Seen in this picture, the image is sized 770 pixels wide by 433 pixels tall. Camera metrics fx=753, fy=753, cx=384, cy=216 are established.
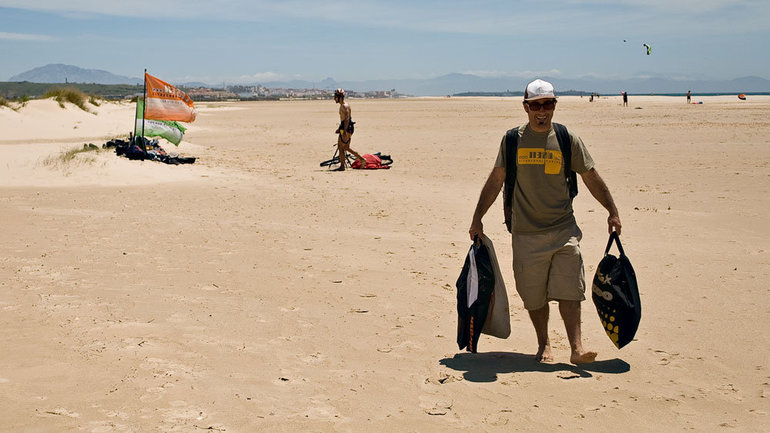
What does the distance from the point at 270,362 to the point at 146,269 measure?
9.67 ft

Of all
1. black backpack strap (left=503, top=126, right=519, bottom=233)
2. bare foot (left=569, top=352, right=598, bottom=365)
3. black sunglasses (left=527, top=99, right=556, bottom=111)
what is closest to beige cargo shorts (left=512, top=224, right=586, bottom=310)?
black backpack strap (left=503, top=126, right=519, bottom=233)

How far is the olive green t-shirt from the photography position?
15.4 feet

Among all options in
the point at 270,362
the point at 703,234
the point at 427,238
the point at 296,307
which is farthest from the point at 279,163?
the point at 270,362

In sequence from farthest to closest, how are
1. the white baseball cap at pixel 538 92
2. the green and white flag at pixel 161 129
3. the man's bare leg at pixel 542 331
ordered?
the green and white flag at pixel 161 129 < the man's bare leg at pixel 542 331 < the white baseball cap at pixel 538 92

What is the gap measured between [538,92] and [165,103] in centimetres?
1404

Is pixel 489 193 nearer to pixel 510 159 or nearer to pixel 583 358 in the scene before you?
pixel 510 159

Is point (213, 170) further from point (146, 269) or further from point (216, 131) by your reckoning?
point (216, 131)

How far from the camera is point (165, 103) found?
1723 cm

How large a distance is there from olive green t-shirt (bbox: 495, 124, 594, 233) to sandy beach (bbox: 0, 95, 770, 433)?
98 cm

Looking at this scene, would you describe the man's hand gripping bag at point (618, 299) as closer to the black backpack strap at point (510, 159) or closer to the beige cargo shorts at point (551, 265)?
the beige cargo shorts at point (551, 265)

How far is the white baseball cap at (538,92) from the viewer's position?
464 cm

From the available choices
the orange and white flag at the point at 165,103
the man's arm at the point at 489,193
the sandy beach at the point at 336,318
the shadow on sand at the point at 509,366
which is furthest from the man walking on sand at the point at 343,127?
the shadow on sand at the point at 509,366

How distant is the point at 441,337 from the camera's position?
564 centimetres

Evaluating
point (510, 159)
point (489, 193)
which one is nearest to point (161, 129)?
point (489, 193)
